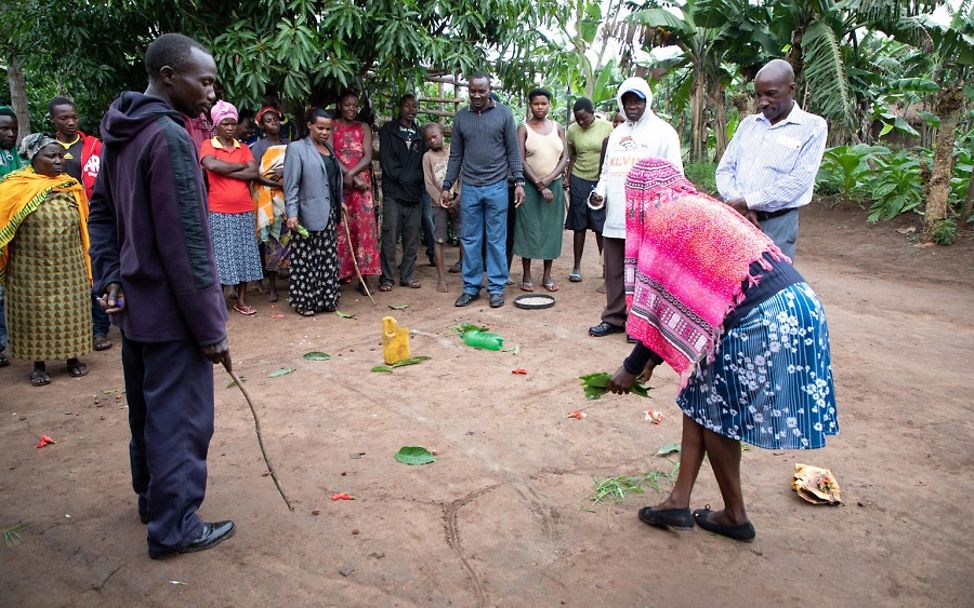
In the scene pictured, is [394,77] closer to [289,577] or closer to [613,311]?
[613,311]

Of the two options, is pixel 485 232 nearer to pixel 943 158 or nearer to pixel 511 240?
pixel 511 240

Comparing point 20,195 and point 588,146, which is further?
point 588,146

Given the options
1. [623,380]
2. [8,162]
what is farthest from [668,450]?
[8,162]

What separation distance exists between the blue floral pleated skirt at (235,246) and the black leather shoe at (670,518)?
15.0 ft

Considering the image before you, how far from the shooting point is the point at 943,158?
8.77 m

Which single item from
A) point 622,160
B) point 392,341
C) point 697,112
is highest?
point 697,112

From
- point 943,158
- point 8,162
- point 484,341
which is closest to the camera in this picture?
point 8,162

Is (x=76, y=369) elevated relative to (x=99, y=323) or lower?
lower

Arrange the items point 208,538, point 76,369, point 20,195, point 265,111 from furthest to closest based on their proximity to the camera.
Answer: point 265,111
point 76,369
point 20,195
point 208,538

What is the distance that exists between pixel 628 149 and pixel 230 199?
3.46 m

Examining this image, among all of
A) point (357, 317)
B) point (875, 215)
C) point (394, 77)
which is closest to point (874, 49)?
point (875, 215)

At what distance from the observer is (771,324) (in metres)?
2.42

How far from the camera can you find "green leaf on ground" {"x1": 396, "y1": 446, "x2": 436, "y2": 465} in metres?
3.49

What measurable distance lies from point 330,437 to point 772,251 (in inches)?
96.1
